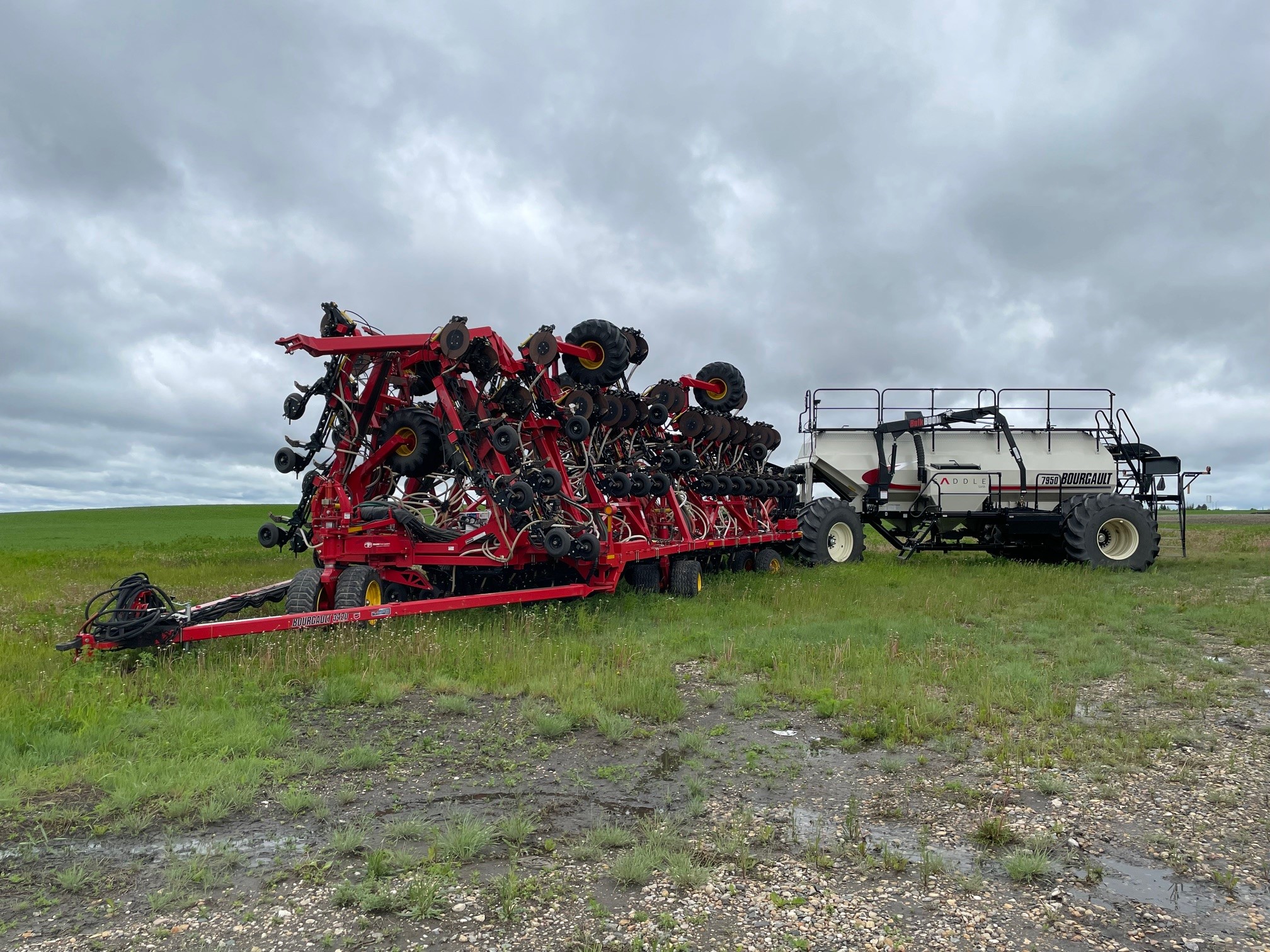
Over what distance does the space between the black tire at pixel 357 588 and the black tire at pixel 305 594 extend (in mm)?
193

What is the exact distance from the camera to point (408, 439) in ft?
31.9

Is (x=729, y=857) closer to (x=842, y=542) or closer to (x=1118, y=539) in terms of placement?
(x=842, y=542)

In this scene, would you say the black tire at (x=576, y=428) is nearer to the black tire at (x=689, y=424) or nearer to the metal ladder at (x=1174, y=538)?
the black tire at (x=689, y=424)

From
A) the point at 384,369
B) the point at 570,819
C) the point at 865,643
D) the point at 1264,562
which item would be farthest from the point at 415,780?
the point at 1264,562

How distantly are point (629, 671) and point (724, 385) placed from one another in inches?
341

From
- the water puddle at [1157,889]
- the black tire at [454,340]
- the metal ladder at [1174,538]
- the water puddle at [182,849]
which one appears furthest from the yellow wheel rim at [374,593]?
the metal ladder at [1174,538]

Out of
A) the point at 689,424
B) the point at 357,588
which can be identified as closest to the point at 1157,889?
the point at 357,588

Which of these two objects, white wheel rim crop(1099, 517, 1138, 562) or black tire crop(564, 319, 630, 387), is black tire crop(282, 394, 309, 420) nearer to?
black tire crop(564, 319, 630, 387)

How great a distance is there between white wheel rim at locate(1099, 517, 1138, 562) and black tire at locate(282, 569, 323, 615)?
14458mm

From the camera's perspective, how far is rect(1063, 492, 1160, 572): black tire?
1575 cm

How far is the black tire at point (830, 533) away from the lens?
16891mm

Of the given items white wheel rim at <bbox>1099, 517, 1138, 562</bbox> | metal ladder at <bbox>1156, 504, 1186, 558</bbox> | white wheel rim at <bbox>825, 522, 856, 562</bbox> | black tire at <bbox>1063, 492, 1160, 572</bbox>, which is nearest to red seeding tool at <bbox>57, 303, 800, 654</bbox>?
white wheel rim at <bbox>825, 522, 856, 562</bbox>

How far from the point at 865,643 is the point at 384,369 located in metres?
6.21

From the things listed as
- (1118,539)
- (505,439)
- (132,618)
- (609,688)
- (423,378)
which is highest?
(423,378)
